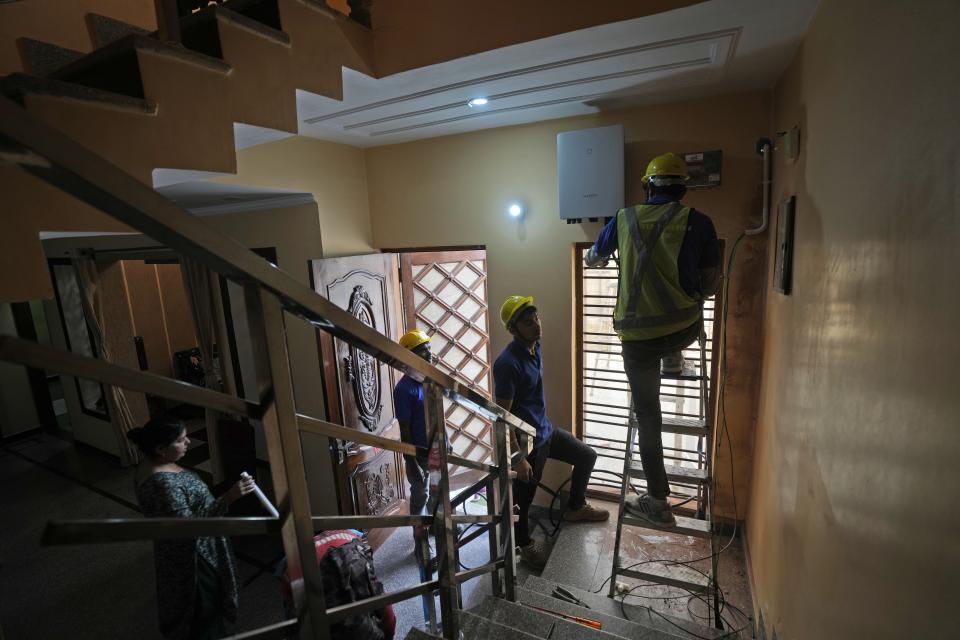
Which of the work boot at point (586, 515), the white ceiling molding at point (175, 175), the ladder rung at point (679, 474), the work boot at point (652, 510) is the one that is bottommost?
the work boot at point (586, 515)

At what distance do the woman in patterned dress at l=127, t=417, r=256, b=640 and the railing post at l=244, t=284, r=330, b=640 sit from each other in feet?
4.85

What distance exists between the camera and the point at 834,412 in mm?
1324

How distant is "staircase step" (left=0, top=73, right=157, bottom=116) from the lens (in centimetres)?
102

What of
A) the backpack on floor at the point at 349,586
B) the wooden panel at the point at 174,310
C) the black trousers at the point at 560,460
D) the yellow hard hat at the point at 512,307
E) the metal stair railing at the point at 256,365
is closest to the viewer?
the metal stair railing at the point at 256,365

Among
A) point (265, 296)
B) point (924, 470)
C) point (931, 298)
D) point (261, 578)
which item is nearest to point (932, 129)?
point (931, 298)

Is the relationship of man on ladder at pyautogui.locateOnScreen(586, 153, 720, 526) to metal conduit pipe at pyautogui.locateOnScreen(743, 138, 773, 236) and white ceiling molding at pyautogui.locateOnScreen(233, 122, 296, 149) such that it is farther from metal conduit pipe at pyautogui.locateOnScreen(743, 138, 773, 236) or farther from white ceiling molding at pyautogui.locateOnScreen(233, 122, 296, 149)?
white ceiling molding at pyautogui.locateOnScreen(233, 122, 296, 149)

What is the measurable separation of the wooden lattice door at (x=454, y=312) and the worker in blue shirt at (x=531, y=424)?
92 cm

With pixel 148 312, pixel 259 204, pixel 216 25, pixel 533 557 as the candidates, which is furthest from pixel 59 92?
pixel 148 312

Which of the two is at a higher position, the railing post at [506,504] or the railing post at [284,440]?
the railing post at [284,440]

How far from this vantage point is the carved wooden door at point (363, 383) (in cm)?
335

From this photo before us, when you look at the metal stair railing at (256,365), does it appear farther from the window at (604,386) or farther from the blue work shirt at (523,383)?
the window at (604,386)

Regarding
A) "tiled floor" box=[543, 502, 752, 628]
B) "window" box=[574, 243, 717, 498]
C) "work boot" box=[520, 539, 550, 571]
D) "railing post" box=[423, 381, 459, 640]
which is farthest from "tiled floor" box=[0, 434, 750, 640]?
"railing post" box=[423, 381, 459, 640]

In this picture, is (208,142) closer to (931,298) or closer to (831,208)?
(931,298)

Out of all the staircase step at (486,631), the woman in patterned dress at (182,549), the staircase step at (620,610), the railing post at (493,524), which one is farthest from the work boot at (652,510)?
the woman in patterned dress at (182,549)
